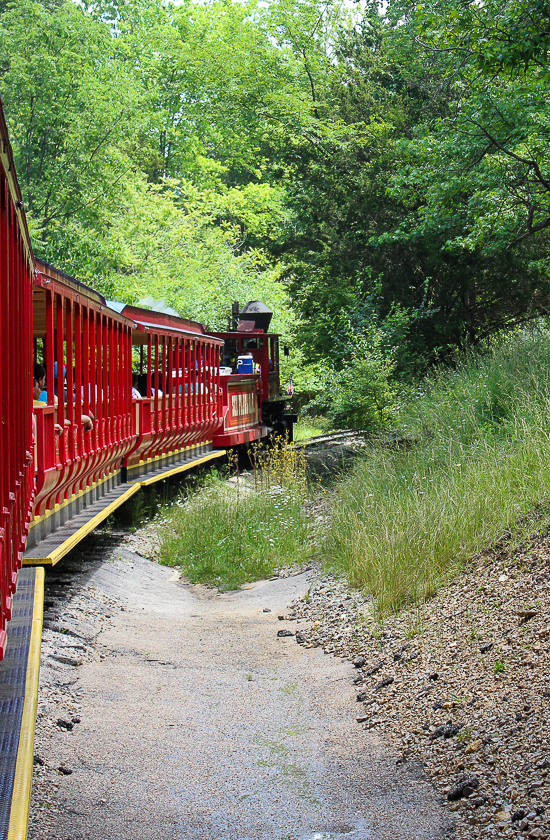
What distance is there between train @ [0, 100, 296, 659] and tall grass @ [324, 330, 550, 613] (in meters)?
2.64

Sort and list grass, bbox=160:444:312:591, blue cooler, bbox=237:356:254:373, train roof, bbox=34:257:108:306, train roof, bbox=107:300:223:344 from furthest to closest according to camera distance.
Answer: blue cooler, bbox=237:356:254:373
train roof, bbox=107:300:223:344
grass, bbox=160:444:312:591
train roof, bbox=34:257:108:306

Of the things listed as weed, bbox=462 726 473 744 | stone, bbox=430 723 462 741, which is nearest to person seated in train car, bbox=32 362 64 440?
stone, bbox=430 723 462 741

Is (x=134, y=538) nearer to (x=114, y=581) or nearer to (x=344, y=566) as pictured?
(x=114, y=581)

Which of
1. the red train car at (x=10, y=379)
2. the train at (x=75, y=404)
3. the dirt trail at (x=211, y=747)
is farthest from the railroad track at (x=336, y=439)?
the red train car at (x=10, y=379)

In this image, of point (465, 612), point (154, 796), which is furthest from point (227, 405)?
point (154, 796)

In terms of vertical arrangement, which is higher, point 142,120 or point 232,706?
point 142,120

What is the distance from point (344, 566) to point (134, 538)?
4389mm

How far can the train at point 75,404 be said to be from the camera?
3723mm

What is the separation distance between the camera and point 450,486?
8.56 m

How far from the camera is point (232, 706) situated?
236 inches

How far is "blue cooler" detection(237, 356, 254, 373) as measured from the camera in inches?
883

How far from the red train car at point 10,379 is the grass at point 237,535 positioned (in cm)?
572

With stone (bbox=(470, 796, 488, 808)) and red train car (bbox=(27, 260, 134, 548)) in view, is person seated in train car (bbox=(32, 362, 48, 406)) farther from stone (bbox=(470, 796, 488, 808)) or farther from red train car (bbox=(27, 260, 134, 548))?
stone (bbox=(470, 796, 488, 808))

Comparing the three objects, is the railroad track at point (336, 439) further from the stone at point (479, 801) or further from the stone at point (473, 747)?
the stone at point (479, 801)
